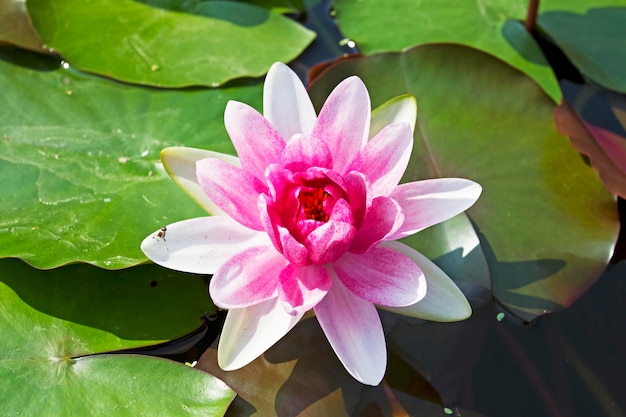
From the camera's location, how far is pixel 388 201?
1.23 meters

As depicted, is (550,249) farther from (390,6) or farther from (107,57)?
(107,57)

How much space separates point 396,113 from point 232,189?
0.45 m

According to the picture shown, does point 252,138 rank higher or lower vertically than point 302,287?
higher

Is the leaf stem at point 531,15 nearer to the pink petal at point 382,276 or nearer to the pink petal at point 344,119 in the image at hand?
the pink petal at point 344,119

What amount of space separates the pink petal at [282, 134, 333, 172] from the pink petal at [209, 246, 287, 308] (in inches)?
7.5

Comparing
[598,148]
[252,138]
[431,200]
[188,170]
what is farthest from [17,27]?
[598,148]

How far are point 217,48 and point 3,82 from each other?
693 mm

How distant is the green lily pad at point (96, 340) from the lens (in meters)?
1.40

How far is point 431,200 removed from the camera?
1.33 metres

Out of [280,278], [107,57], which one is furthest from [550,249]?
[107,57]

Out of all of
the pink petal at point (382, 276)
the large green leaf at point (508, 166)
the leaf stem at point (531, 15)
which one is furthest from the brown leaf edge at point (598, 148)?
the pink petal at point (382, 276)

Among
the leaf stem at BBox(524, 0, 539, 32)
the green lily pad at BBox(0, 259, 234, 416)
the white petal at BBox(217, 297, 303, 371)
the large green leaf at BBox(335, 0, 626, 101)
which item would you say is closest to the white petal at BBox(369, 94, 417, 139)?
the white petal at BBox(217, 297, 303, 371)

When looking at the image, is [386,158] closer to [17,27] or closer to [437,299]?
[437,299]

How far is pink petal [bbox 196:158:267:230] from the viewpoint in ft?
4.16
